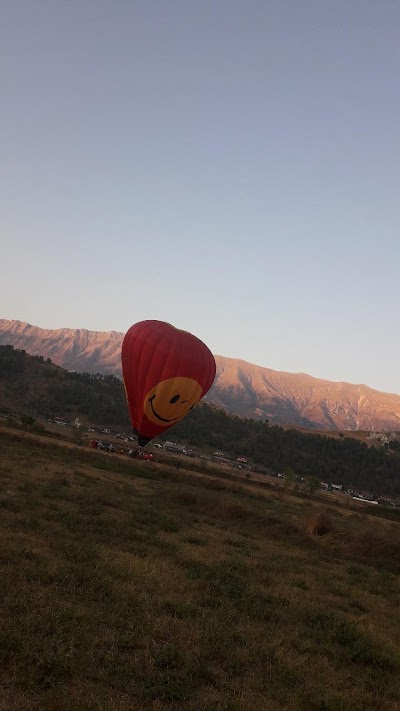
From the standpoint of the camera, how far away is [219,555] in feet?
57.3

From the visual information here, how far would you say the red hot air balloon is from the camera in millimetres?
40156

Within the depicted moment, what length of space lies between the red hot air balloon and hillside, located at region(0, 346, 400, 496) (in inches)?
4118

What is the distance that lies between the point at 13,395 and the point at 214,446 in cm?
7132

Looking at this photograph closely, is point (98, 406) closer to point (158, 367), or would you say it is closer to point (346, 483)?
point (346, 483)

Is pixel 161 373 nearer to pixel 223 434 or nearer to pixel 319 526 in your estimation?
pixel 319 526

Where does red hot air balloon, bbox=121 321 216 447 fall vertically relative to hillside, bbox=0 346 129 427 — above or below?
above

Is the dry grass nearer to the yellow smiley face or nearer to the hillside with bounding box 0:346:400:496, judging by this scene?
the yellow smiley face

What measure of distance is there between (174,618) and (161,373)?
1181 inches

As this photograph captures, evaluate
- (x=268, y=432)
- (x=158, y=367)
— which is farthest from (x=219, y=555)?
(x=268, y=432)

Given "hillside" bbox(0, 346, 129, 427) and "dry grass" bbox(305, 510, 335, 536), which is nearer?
"dry grass" bbox(305, 510, 335, 536)

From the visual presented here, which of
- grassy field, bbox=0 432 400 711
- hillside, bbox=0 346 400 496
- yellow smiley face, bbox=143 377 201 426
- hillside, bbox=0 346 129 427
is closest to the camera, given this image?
grassy field, bbox=0 432 400 711

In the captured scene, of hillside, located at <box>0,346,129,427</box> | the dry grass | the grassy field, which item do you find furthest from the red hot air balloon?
hillside, located at <box>0,346,129,427</box>

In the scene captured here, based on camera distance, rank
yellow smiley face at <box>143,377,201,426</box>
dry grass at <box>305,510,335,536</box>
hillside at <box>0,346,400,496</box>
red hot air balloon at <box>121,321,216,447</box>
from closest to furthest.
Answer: dry grass at <box>305,510,335,536</box>
yellow smiley face at <box>143,377,201,426</box>
red hot air balloon at <box>121,321,216,447</box>
hillside at <box>0,346,400,496</box>

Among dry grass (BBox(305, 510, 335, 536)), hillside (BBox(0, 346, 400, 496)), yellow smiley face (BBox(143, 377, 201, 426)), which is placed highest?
yellow smiley face (BBox(143, 377, 201, 426))
